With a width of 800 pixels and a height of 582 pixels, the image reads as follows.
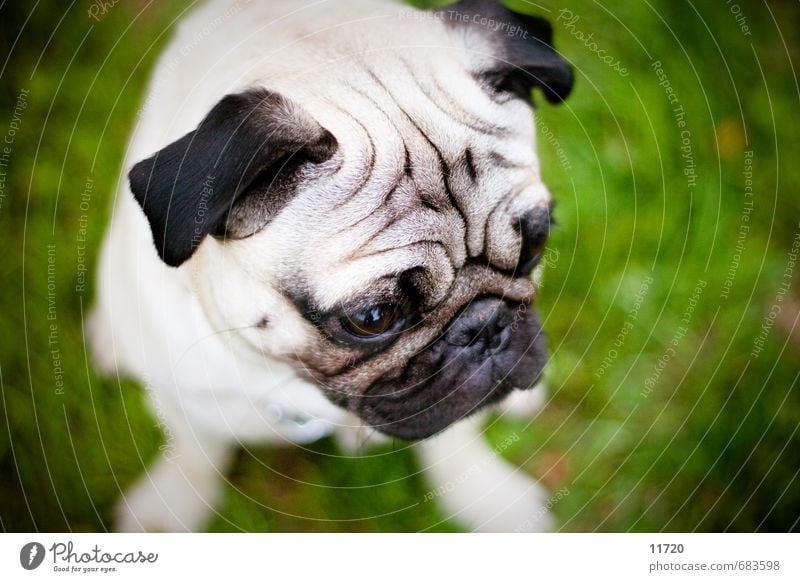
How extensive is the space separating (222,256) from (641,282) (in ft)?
1.98

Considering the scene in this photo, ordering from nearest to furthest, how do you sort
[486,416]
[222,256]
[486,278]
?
[222,256], [486,278], [486,416]

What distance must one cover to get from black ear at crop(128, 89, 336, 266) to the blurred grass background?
0.19 metres

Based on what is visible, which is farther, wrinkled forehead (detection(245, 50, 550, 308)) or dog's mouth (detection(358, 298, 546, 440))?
dog's mouth (detection(358, 298, 546, 440))

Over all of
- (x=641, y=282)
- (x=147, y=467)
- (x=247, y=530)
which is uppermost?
(x=641, y=282)

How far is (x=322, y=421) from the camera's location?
0.97 metres

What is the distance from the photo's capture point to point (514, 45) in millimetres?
853

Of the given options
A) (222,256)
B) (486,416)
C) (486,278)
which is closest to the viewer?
(222,256)

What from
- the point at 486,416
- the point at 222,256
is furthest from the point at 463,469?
the point at 222,256

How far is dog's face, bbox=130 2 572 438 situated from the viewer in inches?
28.2

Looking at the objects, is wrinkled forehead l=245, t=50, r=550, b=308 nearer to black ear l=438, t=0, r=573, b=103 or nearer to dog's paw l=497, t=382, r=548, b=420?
black ear l=438, t=0, r=573, b=103

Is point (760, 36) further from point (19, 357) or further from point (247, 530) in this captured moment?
point (19, 357)
